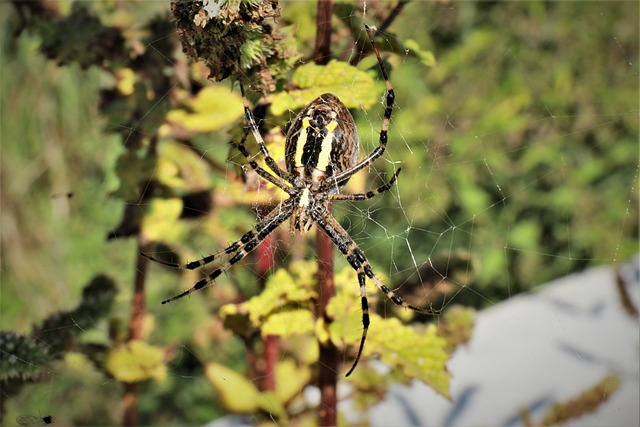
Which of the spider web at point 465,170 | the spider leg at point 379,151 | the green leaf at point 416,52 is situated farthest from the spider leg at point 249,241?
the spider web at point 465,170

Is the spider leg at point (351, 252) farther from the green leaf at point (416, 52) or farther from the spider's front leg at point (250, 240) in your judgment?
the green leaf at point (416, 52)

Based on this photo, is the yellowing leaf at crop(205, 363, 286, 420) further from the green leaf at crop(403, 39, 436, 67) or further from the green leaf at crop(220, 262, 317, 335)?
the green leaf at crop(403, 39, 436, 67)

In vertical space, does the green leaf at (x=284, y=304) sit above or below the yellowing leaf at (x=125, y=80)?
below

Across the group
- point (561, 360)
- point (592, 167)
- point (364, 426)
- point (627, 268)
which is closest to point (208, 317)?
point (364, 426)

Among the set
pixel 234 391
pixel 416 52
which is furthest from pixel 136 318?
pixel 416 52

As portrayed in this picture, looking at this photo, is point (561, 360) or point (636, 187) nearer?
point (561, 360)

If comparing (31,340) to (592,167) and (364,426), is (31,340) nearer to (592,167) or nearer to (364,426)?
(364,426)

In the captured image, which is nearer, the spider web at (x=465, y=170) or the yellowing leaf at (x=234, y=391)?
the yellowing leaf at (x=234, y=391)

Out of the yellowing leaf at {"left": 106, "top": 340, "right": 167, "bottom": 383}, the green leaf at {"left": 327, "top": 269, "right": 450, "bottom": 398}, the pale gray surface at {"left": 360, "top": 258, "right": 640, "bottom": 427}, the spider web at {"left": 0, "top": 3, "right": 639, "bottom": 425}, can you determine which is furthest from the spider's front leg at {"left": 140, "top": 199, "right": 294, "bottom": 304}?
the spider web at {"left": 0, "top": 3, "right": 639, "bottom": 425}
